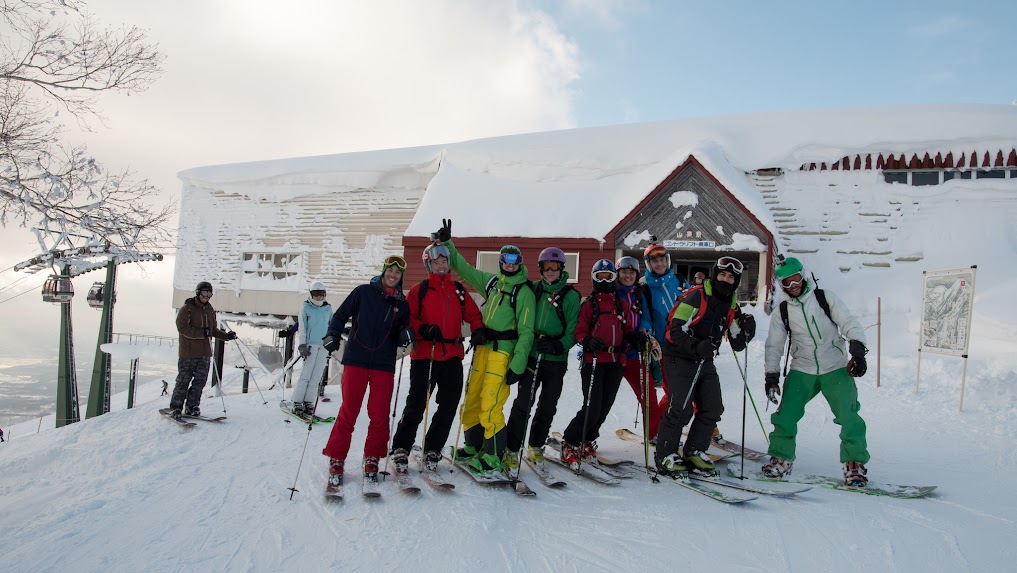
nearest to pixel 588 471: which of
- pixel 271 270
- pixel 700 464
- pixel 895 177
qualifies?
pixel 700 464

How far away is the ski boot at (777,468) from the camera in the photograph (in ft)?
15.5

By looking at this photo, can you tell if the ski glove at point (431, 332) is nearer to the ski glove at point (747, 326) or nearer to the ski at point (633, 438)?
the ski glove at point (747, 326)

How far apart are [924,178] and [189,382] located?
1826 cm

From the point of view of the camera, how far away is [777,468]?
477 centimetres

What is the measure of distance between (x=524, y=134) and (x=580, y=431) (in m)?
21.0

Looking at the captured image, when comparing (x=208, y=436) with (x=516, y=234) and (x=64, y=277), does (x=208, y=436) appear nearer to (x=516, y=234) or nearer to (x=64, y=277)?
(x=516, y=234)

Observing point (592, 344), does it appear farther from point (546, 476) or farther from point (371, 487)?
point (371, 487)

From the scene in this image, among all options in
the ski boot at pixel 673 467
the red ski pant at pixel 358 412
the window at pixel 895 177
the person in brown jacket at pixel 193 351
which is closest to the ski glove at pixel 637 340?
the ski boot at pixel 673 467

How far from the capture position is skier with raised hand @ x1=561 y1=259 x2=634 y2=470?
4.96m

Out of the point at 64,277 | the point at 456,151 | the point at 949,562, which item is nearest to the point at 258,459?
the point at 949,562

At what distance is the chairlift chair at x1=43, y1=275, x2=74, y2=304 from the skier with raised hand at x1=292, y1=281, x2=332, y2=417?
12774mm

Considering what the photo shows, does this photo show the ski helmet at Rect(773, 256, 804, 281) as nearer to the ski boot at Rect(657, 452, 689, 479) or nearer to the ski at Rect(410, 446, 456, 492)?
the ski boot at Rect(657, 452, 689, 479)

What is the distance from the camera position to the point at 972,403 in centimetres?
780

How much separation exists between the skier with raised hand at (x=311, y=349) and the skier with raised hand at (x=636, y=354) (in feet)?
13.3
